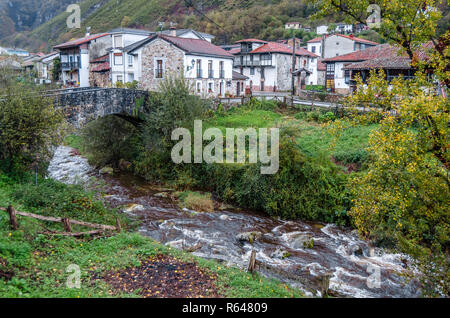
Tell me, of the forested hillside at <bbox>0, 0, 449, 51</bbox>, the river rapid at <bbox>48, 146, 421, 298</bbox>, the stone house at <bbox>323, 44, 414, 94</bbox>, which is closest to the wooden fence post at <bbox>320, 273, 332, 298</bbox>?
the river rapid at <bbox>48, 146, 421, 298</bbox>

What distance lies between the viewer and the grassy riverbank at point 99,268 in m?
8.51

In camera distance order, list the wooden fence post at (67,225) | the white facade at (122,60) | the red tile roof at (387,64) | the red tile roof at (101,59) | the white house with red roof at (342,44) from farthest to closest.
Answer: the white house with red roof at (342,44), the red tile roof at (101,59), the white facade at (122,60), the red tile roof at (387,64), the wooden fence post at (67,225)

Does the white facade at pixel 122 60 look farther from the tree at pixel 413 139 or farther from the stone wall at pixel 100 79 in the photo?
the tree at pixel 413 139

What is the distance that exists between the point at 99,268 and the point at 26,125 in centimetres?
886

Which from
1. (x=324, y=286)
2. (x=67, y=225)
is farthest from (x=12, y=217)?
(x=324, y=286)

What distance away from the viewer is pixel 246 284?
971 cm

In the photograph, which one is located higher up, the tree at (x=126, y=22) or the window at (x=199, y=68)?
the tree at (x=126, y=22)

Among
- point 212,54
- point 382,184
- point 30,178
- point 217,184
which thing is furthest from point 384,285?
point 212,54

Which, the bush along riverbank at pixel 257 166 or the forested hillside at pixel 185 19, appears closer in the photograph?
the bush along riverbank at pixel 257 166

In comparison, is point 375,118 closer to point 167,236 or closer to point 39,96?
point 167,236

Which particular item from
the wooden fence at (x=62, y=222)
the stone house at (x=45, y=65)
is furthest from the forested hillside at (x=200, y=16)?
the wooden fence at (x=62, y=222)

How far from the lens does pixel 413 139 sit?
8.65 metres

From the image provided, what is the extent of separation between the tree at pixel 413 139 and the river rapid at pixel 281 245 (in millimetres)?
3024

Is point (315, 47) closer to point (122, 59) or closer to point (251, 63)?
point (251, 63)
